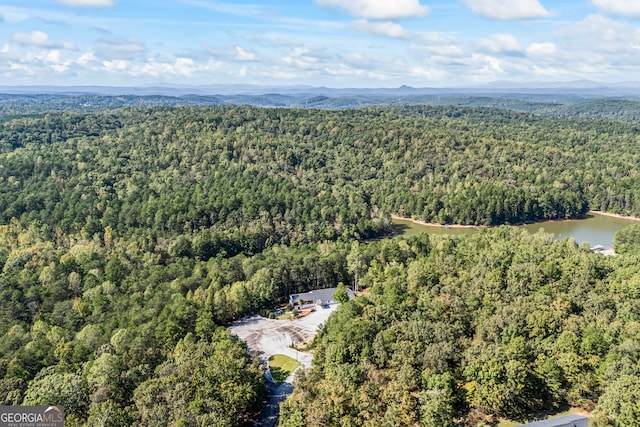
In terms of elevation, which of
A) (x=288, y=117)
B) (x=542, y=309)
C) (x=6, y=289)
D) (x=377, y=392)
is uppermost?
(x=288, y=117)

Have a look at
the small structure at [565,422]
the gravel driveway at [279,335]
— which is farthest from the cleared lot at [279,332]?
the small structure at [565,422]

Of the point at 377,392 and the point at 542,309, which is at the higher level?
the point at 542,309

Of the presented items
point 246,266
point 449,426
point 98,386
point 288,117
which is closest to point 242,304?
point 246,266

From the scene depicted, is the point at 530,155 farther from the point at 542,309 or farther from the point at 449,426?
the point at 449,426

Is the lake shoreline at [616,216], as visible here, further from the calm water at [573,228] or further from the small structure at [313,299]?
the small structure at [313,299]

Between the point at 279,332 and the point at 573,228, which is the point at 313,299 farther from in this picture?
the point at 573,228
